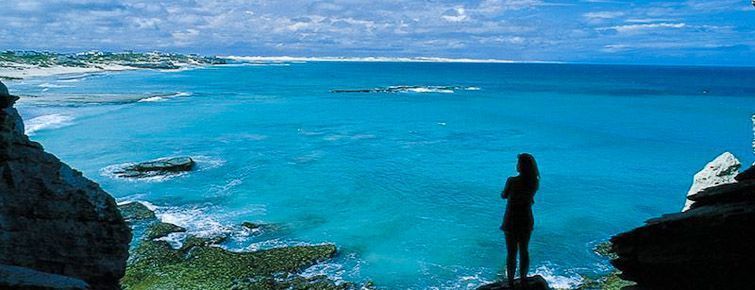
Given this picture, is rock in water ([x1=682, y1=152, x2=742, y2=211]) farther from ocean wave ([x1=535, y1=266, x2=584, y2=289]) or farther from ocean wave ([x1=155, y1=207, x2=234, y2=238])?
ocean wave ([x1=155, y1=207, x2=234, y2=238])

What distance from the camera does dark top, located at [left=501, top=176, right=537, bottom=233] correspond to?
1106 cm

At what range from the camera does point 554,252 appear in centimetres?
2972

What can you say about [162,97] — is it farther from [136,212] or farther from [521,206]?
[521,206]

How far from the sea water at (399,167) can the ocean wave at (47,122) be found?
0.99ft

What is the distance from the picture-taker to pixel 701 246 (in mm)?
10508

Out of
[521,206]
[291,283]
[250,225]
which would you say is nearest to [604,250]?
[291,283]

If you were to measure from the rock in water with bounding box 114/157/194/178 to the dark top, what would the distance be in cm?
3807

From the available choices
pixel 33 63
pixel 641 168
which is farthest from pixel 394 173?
pixel 33 63

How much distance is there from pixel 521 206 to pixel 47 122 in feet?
235

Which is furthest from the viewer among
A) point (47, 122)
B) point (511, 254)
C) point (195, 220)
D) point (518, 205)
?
point (47, 122)

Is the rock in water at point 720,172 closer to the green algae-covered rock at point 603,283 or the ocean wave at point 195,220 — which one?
the green algae-covered rock at point 603,283

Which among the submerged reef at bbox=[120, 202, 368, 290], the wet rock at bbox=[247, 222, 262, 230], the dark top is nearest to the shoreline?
the wet rock at bbox=[247, 222, 262, 230]

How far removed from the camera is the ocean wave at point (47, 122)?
63.2 m

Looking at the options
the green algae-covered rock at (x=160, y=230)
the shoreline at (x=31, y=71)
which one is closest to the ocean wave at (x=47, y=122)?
the green algae-covered rock at (x=160, y=230)
